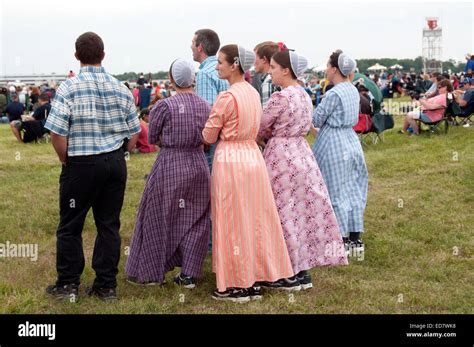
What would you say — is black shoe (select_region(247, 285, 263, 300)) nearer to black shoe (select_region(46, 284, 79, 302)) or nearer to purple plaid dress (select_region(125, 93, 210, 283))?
purple plaid dress (select_region(125, 93, 210, 283))

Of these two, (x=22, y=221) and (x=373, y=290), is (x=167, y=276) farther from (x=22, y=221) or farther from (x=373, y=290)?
(x=22, y=221)

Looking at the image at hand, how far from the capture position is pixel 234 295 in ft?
17.4

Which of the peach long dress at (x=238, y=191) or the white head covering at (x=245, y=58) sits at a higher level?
the white head covering at (x=245, y=58)

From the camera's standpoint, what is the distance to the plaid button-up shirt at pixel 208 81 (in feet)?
20.4

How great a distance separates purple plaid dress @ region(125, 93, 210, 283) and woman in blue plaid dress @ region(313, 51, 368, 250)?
1483mm

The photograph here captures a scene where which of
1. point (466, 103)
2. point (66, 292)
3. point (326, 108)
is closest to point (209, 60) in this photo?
point (326, 108)

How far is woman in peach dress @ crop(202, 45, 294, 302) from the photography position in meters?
5.12

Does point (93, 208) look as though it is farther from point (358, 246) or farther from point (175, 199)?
point (358, 246)

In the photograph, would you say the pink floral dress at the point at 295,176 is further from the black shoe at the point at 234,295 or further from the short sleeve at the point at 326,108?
the short sleeve at the point at 326,108

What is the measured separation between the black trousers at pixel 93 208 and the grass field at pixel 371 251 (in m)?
0.27

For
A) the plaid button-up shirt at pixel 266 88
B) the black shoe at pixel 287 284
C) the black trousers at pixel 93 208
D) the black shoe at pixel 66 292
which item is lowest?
the black shoe at pixel 287 284

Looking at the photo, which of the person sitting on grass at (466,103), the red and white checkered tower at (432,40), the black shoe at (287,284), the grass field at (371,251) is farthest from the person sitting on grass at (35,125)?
the red and white checkered tower at (432,40)

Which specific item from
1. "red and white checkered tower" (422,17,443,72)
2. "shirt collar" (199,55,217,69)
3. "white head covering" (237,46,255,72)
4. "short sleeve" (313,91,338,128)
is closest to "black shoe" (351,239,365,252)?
"short sleeve" (313,91,338,128)

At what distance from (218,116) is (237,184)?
547 millimetres
